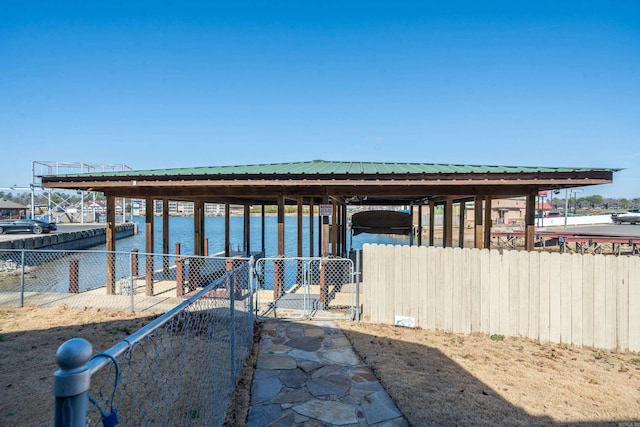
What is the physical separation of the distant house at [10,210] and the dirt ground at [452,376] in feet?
214

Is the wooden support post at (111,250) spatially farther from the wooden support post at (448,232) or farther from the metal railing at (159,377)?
the wooden support post at (448,232)

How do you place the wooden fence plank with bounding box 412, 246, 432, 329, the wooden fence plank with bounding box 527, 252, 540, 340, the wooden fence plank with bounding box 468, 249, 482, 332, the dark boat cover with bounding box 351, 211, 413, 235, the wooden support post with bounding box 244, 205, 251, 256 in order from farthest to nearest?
the wooden support post with bounding box 244, 205, 251, 256 < the dark boat cover with bounding box 351, 211, 413, 235 < the wooden fence plank with bounding box 412, 246, 432, 329 < the wooden fence plank with bounding box 468, 249, 482, 332 < the wooden fence plank with bounding box 527, 252, 540, 340

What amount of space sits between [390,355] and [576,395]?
2.18 meters

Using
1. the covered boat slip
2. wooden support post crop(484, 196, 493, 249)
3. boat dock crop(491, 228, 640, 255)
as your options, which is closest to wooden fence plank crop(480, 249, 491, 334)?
the covered boat slip

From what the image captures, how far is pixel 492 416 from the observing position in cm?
353

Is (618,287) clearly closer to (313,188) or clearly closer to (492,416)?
(492,416)

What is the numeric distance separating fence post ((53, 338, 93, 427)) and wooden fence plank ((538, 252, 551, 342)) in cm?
655

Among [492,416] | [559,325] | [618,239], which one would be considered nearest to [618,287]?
[559,325]

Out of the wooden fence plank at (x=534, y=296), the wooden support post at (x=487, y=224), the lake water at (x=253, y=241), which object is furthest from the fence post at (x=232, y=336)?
the wooden support post at (x=487, y=224)

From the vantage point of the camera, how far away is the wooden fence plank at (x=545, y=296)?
5949 millimetres

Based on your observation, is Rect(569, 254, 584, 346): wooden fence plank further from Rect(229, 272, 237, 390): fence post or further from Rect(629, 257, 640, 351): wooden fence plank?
Rect(229, 272, 237, 390): fence post

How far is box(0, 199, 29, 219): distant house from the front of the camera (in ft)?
184

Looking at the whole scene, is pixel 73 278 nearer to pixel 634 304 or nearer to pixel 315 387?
pixel 315 387

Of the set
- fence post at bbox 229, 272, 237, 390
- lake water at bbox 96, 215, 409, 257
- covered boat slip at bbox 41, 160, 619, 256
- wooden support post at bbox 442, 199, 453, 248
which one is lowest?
lake water at bbox 96, 215, 409, 257
